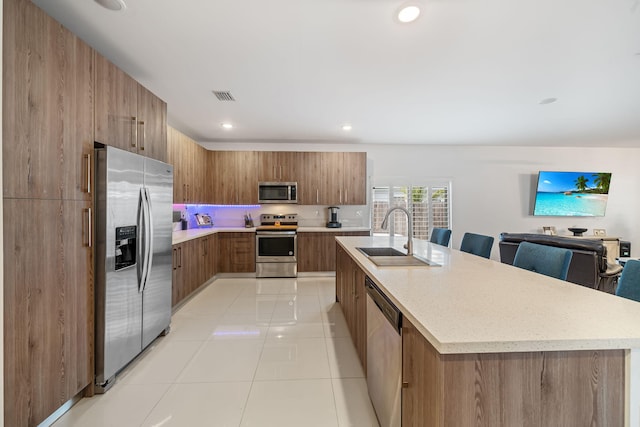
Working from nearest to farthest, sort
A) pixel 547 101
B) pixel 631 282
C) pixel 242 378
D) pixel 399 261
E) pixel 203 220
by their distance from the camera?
pixel 631 282, pixel 399 261, pixel 242 378, pixel 547 101, pixel 203 220

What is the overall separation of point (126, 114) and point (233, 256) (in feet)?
10.2

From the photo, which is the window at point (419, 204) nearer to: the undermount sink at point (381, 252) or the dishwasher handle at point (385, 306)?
the undermount sink at point (381, 252)

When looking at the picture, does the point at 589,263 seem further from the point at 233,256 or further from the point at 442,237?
the point at 233,256

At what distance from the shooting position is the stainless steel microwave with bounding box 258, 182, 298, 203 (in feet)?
16.6

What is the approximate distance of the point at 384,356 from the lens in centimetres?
136

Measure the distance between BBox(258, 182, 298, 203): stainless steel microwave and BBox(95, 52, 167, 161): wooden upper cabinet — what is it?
2.42 meters

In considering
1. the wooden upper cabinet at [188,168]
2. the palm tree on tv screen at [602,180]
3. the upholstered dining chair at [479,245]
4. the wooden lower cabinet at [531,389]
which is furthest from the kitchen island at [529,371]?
the palm tree on tv screen at [602,180]

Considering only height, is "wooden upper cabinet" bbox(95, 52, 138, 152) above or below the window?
above

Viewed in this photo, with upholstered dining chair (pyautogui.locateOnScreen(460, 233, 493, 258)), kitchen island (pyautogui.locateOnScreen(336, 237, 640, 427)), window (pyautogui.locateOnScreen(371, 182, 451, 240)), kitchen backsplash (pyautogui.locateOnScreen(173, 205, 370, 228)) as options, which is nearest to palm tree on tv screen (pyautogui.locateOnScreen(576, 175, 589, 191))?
window (pyautogui.locateOnScreen(371, 182, 451, 240))

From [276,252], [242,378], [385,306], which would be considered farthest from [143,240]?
[276,252]

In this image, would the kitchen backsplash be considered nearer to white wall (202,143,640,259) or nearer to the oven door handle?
the oven door handle

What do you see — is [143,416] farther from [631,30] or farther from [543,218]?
[543,218]

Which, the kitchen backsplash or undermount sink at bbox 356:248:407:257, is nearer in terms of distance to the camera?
undermount sink at bbox 356:248:407:257

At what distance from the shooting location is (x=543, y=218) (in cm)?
578
